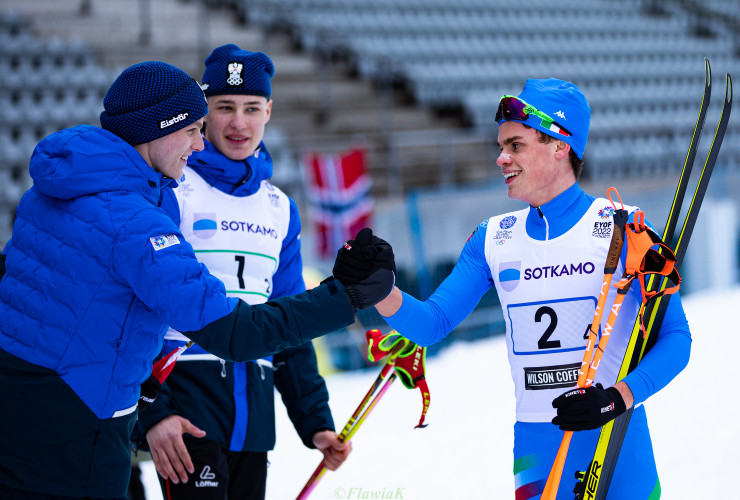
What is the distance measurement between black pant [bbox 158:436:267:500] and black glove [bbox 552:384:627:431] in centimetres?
113

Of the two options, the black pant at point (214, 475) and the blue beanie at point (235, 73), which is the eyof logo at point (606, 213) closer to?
the blue beanie at point (235, 73)

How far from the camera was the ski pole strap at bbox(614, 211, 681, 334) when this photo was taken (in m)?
2.27

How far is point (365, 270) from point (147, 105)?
28.1 inches

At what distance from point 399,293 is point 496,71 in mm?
12088

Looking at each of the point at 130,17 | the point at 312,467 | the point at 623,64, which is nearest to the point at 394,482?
the point at 312,467

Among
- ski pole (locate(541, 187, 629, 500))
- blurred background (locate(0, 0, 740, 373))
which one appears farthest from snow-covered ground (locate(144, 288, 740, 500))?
ski pole (locate(541, 187, 629, 500))

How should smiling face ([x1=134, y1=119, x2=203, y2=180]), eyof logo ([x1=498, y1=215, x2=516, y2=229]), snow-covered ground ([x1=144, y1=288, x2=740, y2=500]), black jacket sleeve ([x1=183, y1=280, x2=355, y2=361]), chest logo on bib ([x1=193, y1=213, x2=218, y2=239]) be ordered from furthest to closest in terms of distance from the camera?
snow-covered ground ([x1=144, y1=288, x2=740, y2=500]), chest logo on bib ([x1=193, y1=213, x2=218, y2=239]), eyof logo ([x1=498, y1=215, x2=516, y2=229]), smiling face ([x1=134, y1=119, x2=203, y2=180]), black jacket sleeve ([x1=183, y1=280, x2=355, y2=361])

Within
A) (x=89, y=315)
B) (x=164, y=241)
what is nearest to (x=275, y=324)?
(x=164, y=241)

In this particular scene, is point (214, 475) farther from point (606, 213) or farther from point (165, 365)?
point (606, 213)

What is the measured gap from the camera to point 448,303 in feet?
8.46

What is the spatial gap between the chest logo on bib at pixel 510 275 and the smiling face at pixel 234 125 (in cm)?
97

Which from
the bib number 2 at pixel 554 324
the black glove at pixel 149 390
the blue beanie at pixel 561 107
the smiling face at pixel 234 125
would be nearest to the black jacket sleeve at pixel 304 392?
the black glove at pixel 149 390

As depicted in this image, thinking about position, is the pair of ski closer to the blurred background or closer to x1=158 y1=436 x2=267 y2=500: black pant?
x1=158 y1=436 x2=267 y2=500: black pant

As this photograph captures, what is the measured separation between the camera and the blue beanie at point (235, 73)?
291 cm
